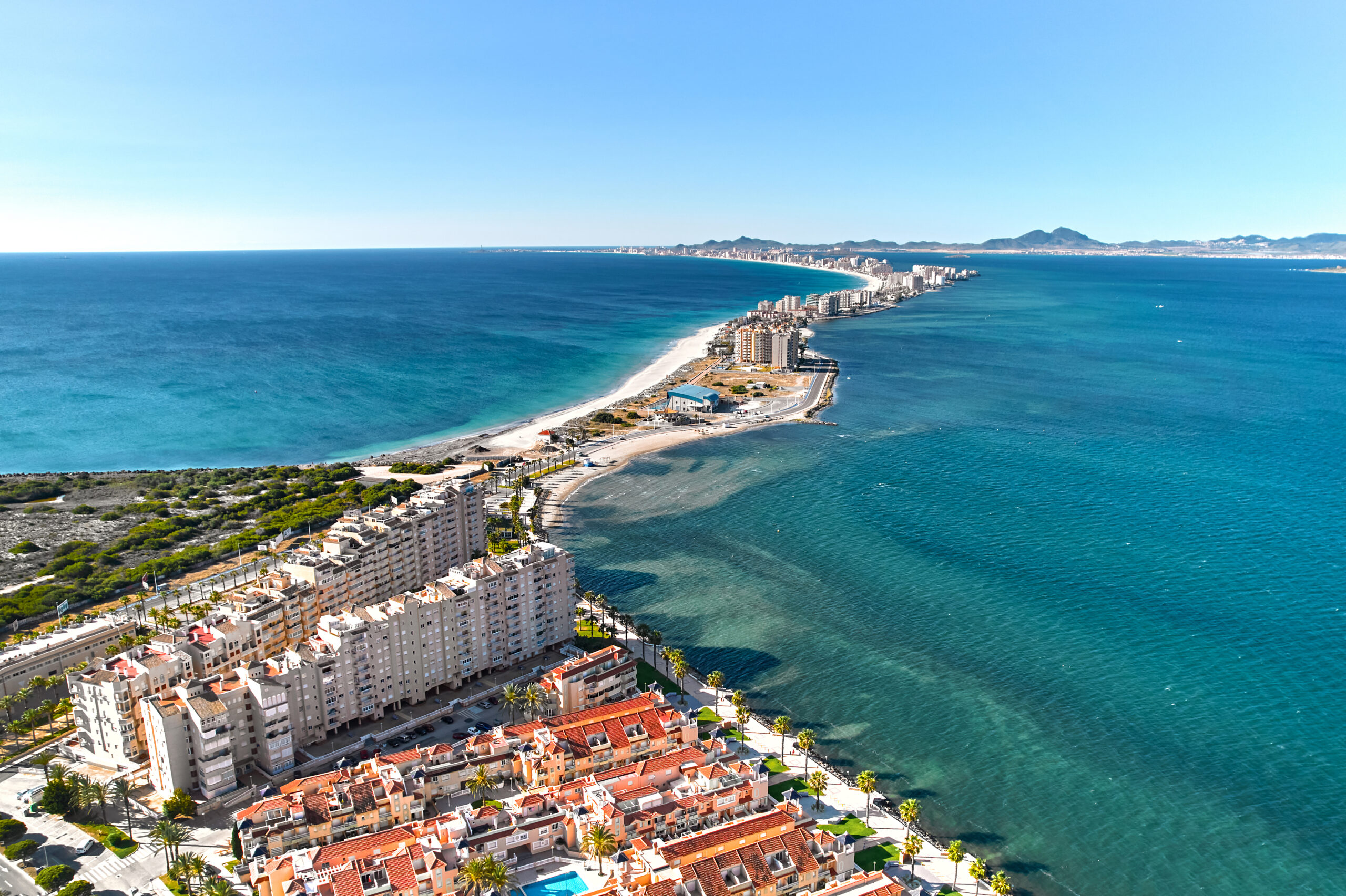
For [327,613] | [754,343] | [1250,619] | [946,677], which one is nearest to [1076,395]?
[754,343]

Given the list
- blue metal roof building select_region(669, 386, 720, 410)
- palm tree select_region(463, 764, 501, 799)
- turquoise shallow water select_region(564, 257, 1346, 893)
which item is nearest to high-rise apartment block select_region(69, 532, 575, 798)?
palm tree select_region(463, 764, 501, 799)

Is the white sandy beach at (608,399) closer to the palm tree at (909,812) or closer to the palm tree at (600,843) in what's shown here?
the palm tree at (600,843)

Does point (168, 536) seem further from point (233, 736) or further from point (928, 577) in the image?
point (928, 577)

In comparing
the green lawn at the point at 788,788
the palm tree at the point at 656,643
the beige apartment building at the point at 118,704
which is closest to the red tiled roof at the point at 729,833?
the green lawn at the point at 788,788

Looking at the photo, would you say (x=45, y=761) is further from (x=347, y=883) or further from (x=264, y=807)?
(x=347, y=883)

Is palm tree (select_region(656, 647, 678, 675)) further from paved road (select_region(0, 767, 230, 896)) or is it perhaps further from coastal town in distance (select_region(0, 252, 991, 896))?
paved road (select_region(0, 767, 230, 896))
